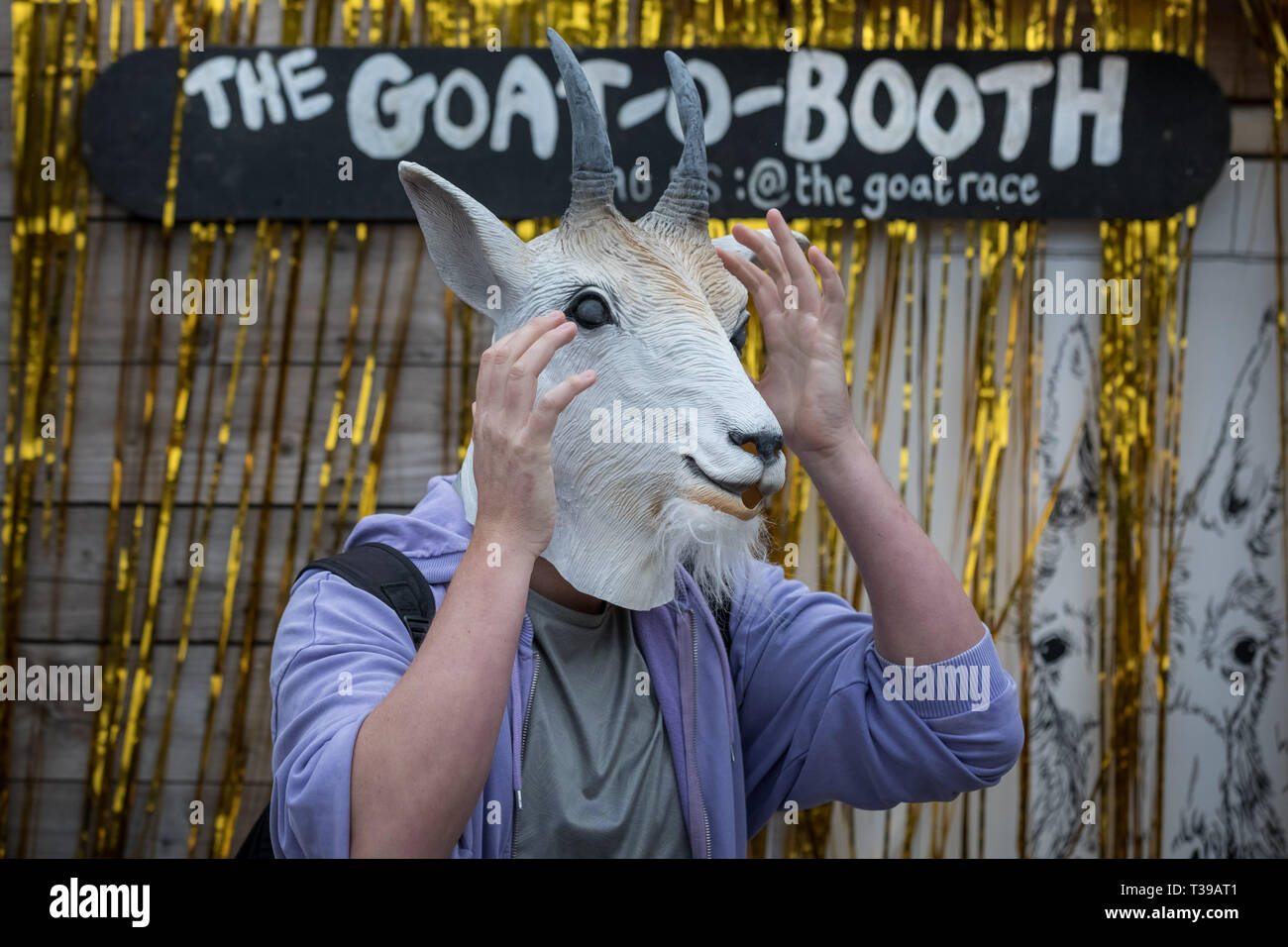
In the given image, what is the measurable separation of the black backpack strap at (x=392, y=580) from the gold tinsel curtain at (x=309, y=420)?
689mm

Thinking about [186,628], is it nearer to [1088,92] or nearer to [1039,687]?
[1039,687]

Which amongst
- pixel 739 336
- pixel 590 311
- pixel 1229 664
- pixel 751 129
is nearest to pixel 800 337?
pixel 739 336

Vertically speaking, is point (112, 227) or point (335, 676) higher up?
point (112, 227)

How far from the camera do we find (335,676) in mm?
620

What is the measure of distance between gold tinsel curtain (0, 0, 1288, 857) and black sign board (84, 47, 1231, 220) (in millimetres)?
53

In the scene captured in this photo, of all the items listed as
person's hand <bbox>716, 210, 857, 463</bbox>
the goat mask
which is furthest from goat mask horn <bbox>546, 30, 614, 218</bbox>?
person's hand <bbox>716, 210, 857, 463</bbox>

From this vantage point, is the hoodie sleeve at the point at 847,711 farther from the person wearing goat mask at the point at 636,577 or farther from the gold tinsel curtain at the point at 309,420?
the gold tinsel curtain at the point at 309,420

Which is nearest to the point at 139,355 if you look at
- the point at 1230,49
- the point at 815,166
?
the point at 815,166

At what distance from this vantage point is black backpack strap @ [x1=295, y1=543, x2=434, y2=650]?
679 millimetres

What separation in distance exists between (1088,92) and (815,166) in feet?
1.19

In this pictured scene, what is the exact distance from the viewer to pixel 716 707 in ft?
2.49

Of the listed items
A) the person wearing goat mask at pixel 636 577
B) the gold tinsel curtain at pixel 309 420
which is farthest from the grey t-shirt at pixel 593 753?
the gold tinsel curtain at pixel 309 420

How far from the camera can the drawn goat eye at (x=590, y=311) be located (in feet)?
2.31

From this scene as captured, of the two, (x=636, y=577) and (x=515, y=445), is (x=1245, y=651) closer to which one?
(x=636, y=577)
